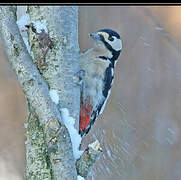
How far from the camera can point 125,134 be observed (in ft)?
10.1

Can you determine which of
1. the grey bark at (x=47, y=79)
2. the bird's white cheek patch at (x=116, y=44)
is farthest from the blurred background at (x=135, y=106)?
the grey bark at (x=47, y=79)

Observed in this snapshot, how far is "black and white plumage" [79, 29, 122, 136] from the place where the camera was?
1.76 m

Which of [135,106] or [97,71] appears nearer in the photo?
[97,71]

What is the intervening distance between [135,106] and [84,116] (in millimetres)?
1364

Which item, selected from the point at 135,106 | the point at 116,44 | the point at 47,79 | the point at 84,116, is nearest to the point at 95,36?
the point at 116,44

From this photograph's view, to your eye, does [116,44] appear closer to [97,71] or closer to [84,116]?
[97,71]

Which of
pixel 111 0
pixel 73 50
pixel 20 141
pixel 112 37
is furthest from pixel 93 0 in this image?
pixel 20 141

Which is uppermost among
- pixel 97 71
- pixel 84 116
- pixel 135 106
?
pixel 97 71

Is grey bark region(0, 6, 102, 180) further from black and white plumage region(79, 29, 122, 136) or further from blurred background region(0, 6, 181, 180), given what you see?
blurred background region(0, 6, 181, 180)

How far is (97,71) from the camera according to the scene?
180 cm

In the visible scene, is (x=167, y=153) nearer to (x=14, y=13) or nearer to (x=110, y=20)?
(x=110, y=20)

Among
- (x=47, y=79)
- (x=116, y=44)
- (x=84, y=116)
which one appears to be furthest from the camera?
(x=116, y=44)

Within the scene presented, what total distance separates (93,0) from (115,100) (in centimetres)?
182

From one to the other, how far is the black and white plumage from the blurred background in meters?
1.03
